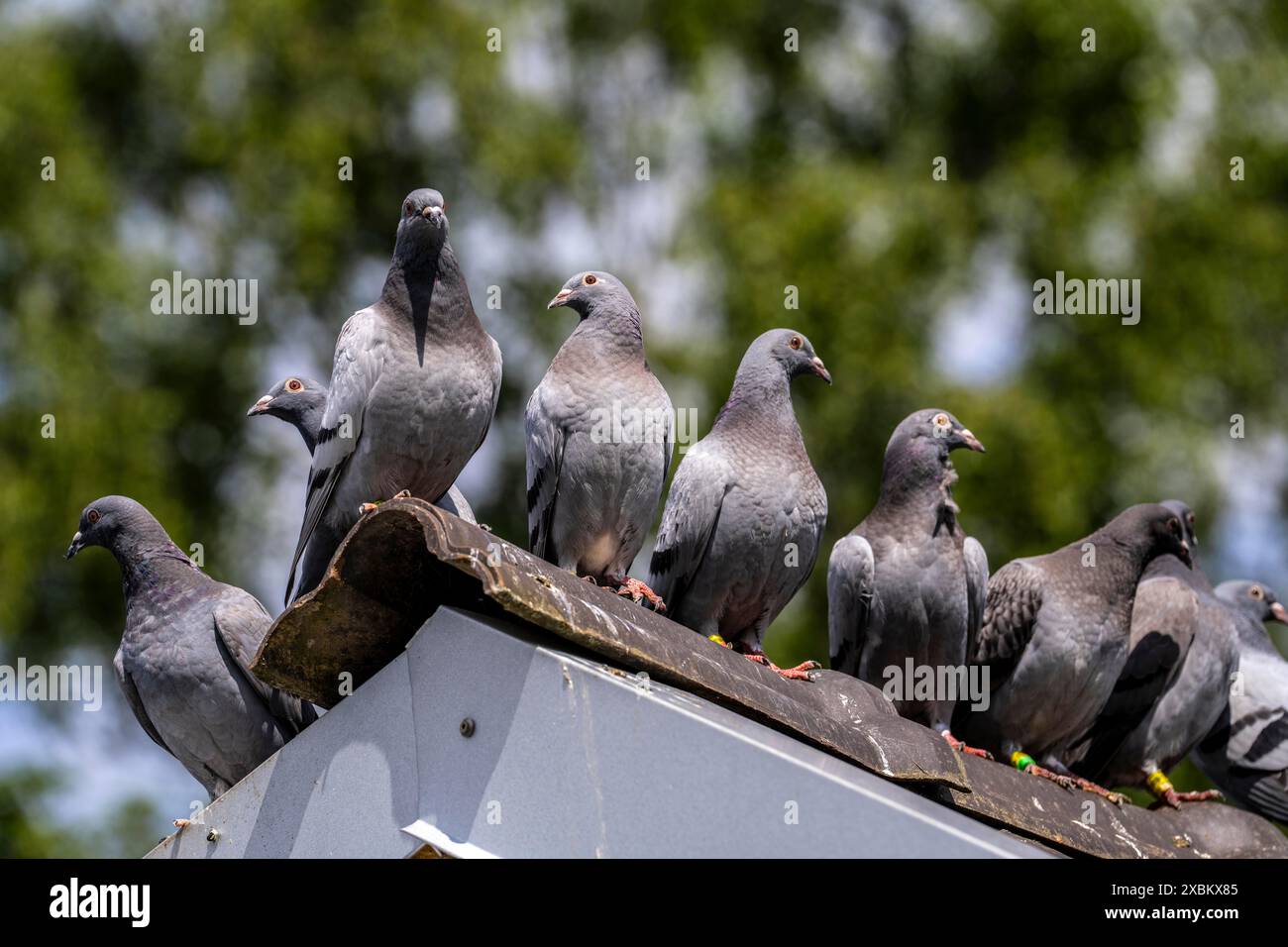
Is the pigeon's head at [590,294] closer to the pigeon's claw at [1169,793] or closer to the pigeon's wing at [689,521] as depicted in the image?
the pigeon's wing at [689,521]

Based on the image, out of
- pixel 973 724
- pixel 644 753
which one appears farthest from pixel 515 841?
pixel 973 724

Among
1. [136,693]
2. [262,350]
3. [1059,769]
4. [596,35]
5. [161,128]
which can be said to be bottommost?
Result: [1059,769]

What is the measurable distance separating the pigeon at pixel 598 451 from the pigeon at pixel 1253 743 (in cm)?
391

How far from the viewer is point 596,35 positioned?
70.3 feet

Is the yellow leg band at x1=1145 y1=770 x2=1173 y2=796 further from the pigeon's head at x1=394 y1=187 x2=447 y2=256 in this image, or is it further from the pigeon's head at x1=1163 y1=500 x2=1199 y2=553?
the pigeon's head at x1=394 y1=187 x2=447 y2=256

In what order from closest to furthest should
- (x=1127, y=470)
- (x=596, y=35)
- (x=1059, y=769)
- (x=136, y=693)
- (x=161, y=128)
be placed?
(x=136, y=693)
(x=1059, y=769)
(x=1127, y=470)
(x=161, y=128)
(x=596, y=35)

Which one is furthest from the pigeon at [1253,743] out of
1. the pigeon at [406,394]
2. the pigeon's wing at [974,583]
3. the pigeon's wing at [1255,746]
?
the pigeon at [406,394]

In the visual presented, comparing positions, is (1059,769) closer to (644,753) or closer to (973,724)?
(973,724)

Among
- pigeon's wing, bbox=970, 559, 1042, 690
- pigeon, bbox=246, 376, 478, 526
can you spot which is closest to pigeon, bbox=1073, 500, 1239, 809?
pigeon's wing, bbox=970, 559, 1042, 690

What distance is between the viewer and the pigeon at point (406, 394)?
7516 mm
